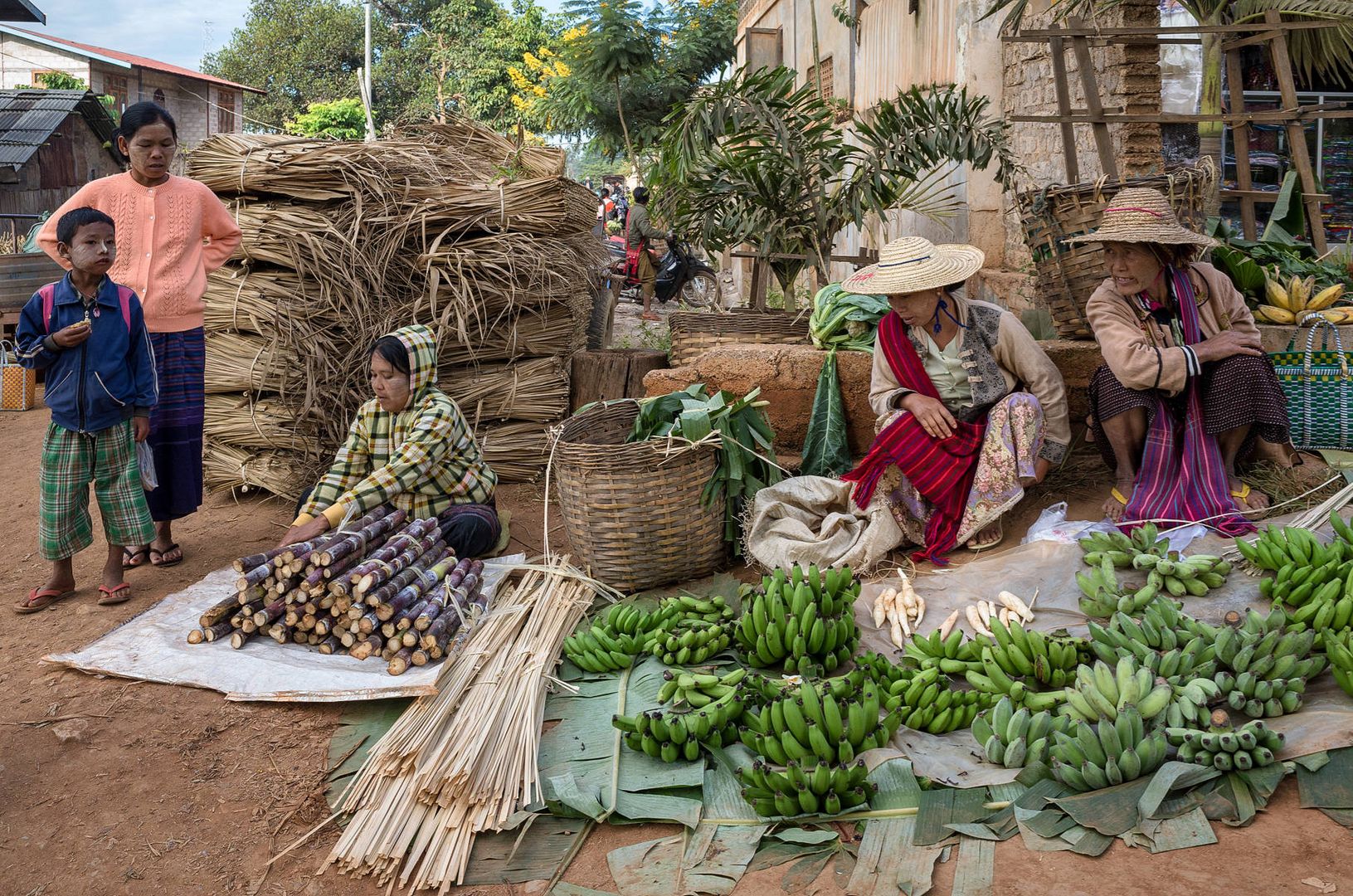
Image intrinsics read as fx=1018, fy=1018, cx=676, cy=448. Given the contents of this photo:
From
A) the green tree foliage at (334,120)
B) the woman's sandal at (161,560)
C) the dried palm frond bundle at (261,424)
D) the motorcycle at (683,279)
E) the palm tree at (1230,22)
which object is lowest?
the woman's sandal at (161,560)

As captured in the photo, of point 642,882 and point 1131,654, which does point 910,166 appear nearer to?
point 1131,654

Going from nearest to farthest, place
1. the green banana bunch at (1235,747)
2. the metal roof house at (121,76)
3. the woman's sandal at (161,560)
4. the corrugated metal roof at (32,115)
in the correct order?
the green banana bunch at (1235,747) < the woman's sandal at (161,560) < the corrugated metal roof at (32,115) < the metal roof house at (121,76)

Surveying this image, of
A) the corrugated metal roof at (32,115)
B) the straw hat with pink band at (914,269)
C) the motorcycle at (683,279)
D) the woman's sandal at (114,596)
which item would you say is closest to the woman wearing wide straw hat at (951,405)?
the straw hat with pink band at (914,269)

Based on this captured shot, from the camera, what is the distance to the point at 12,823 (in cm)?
285

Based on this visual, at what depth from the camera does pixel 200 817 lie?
2.90m

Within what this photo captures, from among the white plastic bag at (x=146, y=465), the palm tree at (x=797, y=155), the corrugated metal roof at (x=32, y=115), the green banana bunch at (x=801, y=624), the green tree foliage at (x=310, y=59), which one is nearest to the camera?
the green banana bunch at (x=801, y=624)

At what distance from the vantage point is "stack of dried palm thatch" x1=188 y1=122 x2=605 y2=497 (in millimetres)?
5590

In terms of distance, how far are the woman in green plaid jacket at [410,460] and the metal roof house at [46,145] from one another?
11.0 m

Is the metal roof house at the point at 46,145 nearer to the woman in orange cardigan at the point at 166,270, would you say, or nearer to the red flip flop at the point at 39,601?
the woman in orange cardigan at the point at 166,270

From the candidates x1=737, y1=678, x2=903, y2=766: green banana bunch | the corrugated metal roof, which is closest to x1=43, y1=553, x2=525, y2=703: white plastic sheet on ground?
x1=737, y1=678, x2=903, y2=766: green banana bunch

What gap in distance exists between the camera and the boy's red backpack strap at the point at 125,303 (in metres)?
4.32

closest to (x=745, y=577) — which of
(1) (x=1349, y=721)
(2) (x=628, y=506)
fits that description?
(2) (x=628, y=506)

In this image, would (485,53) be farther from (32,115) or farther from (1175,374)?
(1175,374)

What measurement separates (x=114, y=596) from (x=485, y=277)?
254 cm
